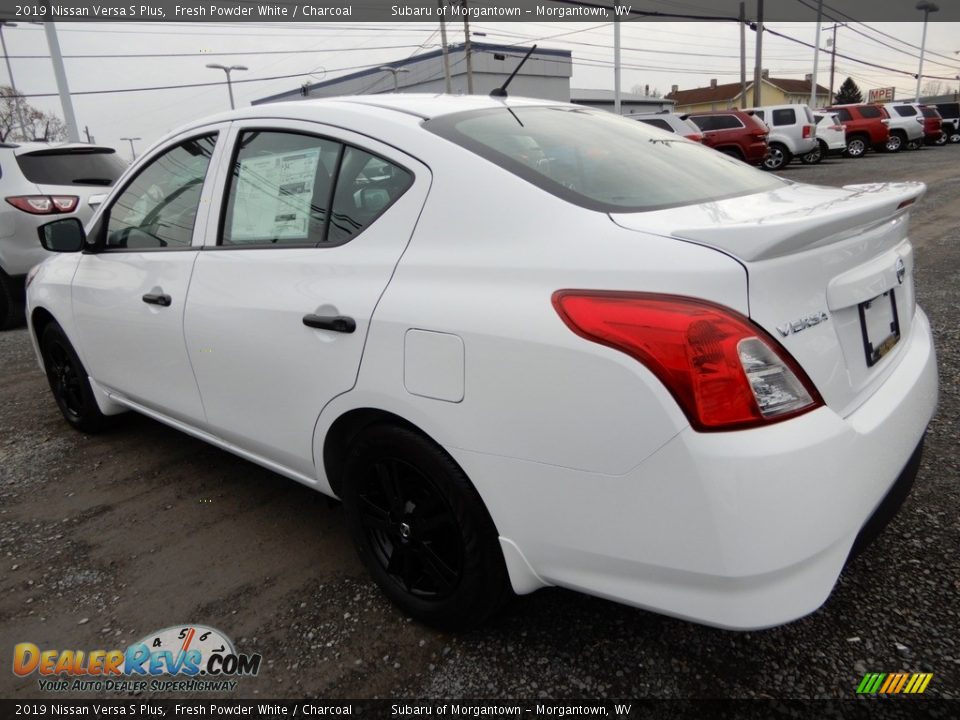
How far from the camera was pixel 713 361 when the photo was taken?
1374 mm

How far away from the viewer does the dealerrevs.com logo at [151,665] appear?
77.7 inches

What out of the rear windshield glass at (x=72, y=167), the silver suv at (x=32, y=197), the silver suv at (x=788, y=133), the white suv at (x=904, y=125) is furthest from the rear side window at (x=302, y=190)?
the white suv at (x=904, y=125)

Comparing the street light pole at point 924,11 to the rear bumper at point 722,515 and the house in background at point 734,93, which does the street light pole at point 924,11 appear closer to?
the house in background at point 734,93

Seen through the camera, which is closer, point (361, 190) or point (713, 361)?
point (713, 361)

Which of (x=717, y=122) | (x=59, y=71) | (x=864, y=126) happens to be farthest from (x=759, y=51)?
(x=59, y=71)

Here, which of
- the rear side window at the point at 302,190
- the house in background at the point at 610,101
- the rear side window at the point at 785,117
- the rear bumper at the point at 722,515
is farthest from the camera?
the house in background at the point at 610,101

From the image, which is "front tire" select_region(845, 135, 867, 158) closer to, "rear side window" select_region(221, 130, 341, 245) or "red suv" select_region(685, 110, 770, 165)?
"red suv" select_region(685, 110, 770, 165)

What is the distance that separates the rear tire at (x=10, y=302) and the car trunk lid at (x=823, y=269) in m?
6.89

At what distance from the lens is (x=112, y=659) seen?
2.07 m

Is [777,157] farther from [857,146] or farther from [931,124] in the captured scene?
[931,124]

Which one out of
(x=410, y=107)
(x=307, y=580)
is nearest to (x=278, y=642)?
(x=307, y=580)

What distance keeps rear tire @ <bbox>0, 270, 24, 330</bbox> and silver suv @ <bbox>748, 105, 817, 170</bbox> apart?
19.2 metres

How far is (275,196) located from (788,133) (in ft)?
69.2

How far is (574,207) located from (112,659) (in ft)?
6.43
